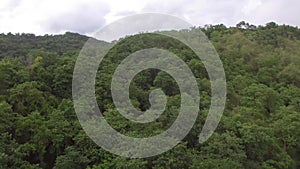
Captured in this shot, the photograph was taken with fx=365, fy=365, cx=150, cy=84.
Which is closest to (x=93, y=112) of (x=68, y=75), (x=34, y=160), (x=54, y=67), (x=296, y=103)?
(x=34, y=160)

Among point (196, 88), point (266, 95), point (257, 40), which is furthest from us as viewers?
point (257, 40)

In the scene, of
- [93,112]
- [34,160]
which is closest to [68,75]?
[93,112]

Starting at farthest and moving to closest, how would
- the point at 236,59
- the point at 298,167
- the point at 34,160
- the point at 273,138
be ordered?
the point at 236,59 → the point at 298,167 → the point at 273,138 → the point at 34,160

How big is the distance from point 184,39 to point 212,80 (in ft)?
23.8

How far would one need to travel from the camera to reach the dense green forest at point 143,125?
1069cm

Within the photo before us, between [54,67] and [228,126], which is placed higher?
[54,67]

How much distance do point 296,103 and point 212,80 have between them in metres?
4.14

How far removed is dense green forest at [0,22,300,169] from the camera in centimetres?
1069

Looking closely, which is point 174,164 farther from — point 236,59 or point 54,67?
point 236,59

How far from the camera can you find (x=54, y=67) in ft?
52.6

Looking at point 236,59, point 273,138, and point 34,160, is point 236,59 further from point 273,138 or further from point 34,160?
point 34,160

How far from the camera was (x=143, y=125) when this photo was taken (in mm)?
Answer: 11680

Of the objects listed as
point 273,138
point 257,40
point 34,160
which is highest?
point 257,40

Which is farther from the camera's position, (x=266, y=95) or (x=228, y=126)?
(x=266, y=95)
